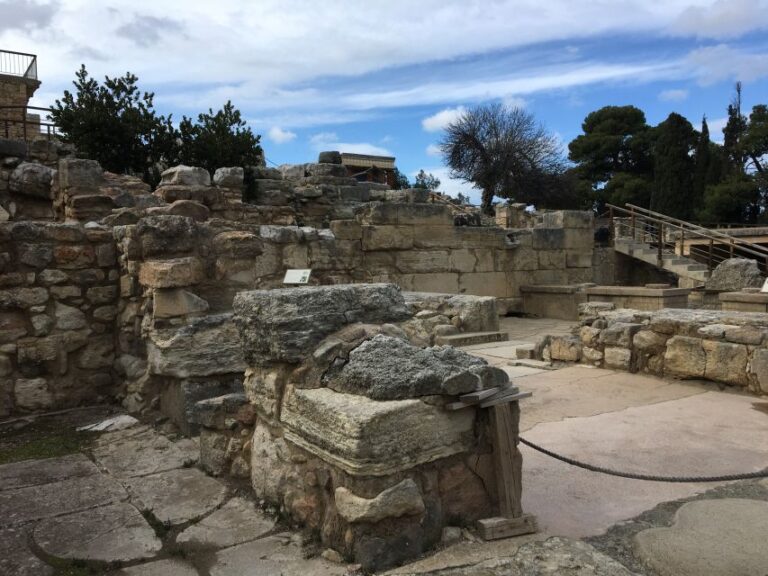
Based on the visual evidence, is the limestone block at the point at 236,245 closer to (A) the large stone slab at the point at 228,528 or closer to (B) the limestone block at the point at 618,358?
(A) the large stone slab at the point at 228,528

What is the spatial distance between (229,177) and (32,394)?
336 inches

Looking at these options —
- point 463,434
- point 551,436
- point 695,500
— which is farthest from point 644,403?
point 463,434

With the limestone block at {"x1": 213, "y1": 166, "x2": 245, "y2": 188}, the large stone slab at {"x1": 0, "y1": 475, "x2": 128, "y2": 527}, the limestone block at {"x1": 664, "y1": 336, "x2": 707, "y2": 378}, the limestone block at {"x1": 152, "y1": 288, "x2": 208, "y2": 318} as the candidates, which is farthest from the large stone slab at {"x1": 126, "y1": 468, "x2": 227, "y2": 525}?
the limestone block at {"x1": 213, "y1": 166, "x2": 245, "y2": 188}

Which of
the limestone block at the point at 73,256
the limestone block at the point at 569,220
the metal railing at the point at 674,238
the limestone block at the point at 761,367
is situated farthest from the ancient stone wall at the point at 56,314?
the metal railing at the point at 674,238

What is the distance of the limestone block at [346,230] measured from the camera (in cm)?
1045

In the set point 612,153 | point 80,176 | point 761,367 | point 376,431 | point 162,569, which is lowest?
point 162,569

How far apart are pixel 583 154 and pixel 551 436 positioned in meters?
36.1

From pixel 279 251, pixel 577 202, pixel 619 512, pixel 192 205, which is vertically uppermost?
pixel 577 202

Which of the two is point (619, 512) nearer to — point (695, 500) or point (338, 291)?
point (695, 500)

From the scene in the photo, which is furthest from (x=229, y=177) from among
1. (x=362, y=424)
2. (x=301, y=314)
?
(x=362, y=424)

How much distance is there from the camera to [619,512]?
9.84ft

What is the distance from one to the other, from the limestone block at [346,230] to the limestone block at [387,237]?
139mm

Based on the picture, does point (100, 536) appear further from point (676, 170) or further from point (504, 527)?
point (676, 170)

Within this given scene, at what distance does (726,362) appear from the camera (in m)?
5.50
